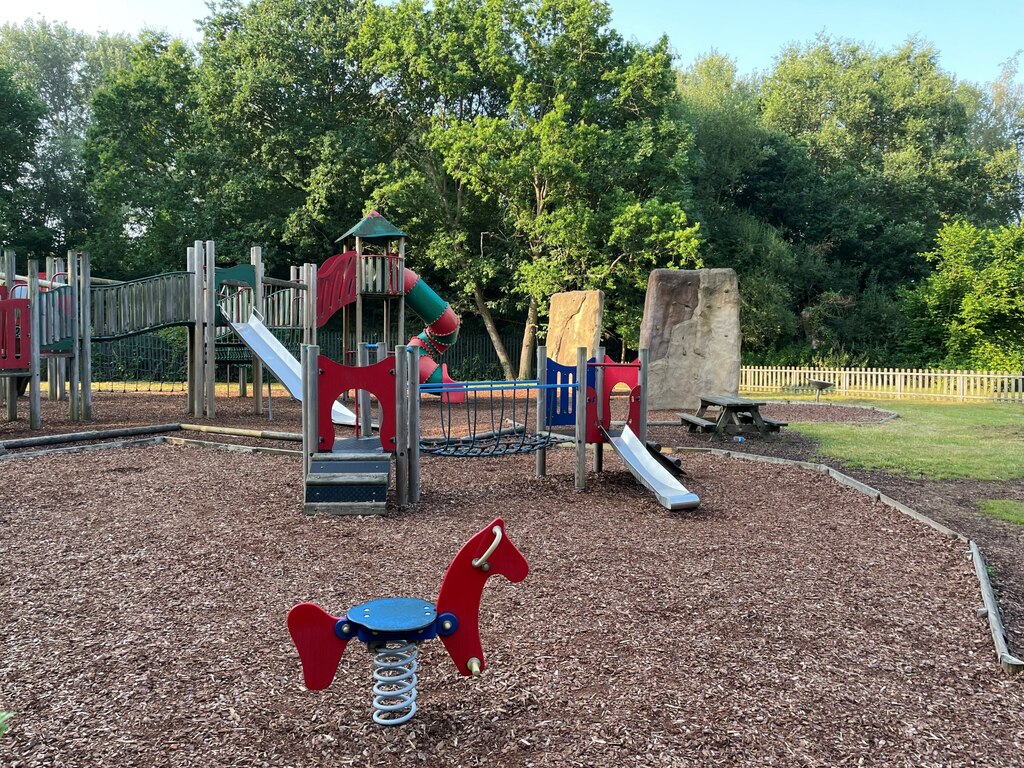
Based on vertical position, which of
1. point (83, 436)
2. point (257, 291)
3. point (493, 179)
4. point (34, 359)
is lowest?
point (83, 436)

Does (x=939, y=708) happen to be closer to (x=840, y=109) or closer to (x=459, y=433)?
(x=459, y=433)

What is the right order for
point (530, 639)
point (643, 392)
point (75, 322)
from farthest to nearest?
1. point (75, 322)
2. point (643, 392)
3. point (530, 639)

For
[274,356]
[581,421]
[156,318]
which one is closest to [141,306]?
[156,318]

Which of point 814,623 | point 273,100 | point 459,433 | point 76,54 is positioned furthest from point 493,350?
point 76,54

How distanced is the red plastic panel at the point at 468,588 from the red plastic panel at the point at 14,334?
1057 cm

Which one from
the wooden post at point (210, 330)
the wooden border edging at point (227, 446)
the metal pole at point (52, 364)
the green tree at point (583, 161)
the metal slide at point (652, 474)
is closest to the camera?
→ the metal slide at point (652, 474)

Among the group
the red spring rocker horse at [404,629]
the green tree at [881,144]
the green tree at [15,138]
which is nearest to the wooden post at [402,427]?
the red spring rocker horse at [404,629]

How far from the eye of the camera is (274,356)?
11.3 metres

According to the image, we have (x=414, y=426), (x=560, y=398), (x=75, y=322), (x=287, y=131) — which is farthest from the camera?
(x=287, y=131)

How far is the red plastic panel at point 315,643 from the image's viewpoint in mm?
2695

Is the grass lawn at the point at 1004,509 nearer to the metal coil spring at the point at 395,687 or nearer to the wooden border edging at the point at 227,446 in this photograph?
the metal coil spring at the point at 395,687

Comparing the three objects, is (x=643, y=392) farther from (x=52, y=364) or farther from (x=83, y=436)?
(x=52, y=364)

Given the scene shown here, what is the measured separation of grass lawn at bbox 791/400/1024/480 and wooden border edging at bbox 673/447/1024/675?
917mm

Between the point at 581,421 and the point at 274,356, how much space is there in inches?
226
